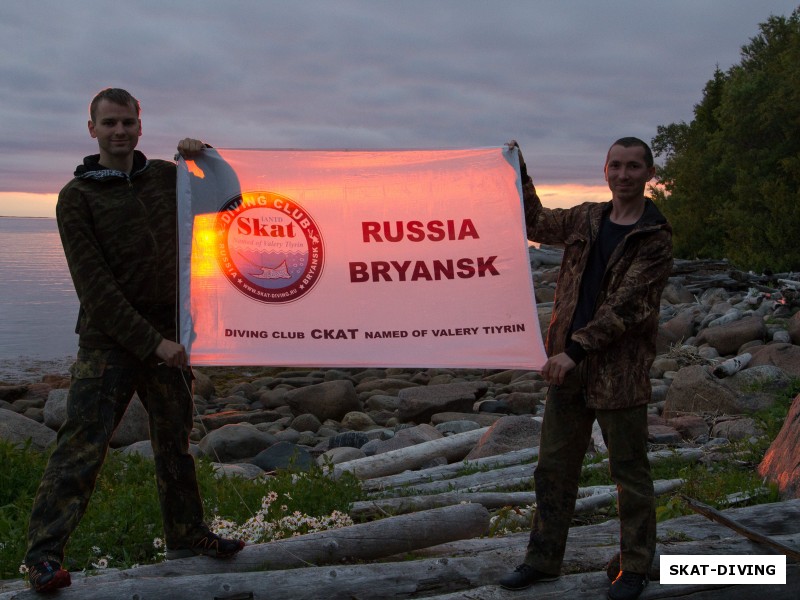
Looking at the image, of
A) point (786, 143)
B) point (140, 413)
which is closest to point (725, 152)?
point (786, 143)

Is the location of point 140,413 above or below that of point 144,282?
below

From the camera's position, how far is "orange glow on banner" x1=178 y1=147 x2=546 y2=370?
18.7 feet

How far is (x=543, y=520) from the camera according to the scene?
4.96 metres

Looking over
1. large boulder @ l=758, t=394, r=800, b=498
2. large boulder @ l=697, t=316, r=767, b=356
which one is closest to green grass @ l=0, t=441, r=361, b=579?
large boulder @ l=758, t=394, r=800, b=498

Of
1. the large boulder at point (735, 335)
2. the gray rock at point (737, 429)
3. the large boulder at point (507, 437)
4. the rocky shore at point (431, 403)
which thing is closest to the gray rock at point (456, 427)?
the rocky shore at point (431, 403)

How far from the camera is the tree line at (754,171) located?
37719 millimetres

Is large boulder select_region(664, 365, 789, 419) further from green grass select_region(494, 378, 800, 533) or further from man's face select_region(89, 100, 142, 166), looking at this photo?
man's face select_region(89, 100, 142, 166)

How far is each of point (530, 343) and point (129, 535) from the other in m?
3.17

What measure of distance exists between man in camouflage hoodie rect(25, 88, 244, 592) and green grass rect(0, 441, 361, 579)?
0.92 m

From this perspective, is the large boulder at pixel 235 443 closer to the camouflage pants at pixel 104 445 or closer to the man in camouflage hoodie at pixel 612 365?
the camouflage pants at pixel 104 445

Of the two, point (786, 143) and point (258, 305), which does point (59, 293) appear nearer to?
point (786, 143)

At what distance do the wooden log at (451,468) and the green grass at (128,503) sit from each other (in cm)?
123

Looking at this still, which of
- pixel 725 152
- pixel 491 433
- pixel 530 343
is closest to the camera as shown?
pixel 530 343

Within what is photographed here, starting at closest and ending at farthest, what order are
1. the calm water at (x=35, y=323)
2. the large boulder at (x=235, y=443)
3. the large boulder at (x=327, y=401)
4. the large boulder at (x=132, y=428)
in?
1. the large boulder at (x=235, y=443)
2. the large boulder at (x=132, y=428)
3. the large boulder at (x=327, y=401)
4. the calm water at (x=35, y=323)
